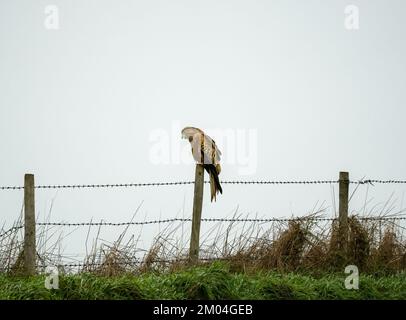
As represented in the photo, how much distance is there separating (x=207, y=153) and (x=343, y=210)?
7.52ft

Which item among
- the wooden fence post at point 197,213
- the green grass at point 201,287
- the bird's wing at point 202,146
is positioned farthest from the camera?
the bird's wing at point 202,146

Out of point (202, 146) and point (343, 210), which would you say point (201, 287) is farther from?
point (343, 210)

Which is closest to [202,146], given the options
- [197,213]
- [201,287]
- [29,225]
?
[197,213]

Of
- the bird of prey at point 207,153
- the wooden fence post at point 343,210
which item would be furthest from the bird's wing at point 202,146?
the wooden fence post at point 343,210

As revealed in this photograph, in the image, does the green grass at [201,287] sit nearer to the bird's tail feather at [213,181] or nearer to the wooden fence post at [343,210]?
the wooden fence post at [343,210]

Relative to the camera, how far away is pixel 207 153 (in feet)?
36.7

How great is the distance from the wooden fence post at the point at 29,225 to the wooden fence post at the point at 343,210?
4536 millimetres

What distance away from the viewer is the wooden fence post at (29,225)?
32.6 ft

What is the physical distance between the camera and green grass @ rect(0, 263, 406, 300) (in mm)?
8430

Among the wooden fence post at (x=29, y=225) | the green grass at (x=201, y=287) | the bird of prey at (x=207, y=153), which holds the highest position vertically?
the bird of prey at (x=207, y=153)

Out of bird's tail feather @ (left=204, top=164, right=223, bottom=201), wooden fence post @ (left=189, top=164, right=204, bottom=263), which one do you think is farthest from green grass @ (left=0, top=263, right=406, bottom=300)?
bird's tail feather @ (left=204, top=164, right=223, bottom=201)

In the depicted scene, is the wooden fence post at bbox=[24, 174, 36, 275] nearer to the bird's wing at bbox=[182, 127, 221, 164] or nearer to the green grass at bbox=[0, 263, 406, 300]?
the green grass at bbox=[0, 263, 406, 300]

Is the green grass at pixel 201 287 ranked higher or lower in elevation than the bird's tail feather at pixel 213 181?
lower

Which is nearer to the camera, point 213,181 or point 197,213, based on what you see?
point 197,213
